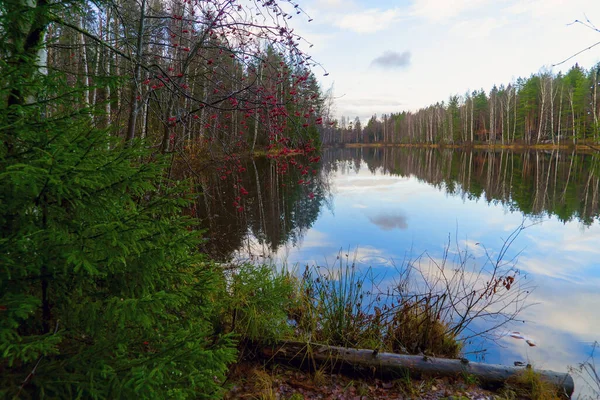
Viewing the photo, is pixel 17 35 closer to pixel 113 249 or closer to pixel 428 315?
pixel 113 249

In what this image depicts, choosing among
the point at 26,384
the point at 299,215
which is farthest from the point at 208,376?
the point at 299,215

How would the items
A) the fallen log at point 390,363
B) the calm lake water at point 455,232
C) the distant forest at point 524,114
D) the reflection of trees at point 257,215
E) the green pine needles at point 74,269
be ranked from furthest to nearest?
the distant forest at point 524,114 → the reflection of trees at point 257,215 → the calm lake water at point 455,232 → the fallen log at point 390,363 → the green pine needles at point 74,269

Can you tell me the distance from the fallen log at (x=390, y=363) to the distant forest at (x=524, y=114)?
93.1ft

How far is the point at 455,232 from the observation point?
9.85 meters

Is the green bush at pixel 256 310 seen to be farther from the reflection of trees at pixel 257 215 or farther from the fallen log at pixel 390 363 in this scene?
the reflection of trees at pixel 257 215

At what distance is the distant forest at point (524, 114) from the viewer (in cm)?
4216

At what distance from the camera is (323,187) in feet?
59.8

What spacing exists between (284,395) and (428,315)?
6.64ft

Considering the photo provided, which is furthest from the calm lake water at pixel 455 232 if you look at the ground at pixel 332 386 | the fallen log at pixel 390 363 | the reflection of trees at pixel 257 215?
the ground at pixel 332 386

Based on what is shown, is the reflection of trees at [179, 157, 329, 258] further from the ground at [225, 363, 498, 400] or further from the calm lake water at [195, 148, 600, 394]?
the ground at [225, 363, 498, 400]

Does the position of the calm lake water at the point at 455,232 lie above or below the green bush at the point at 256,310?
below

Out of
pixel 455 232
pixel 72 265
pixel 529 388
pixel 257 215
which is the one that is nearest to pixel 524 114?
pixel 455 232

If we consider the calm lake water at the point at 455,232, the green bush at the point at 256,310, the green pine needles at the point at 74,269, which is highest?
the green pine needles at the point at 74,269

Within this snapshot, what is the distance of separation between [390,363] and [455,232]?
742 centimetres
